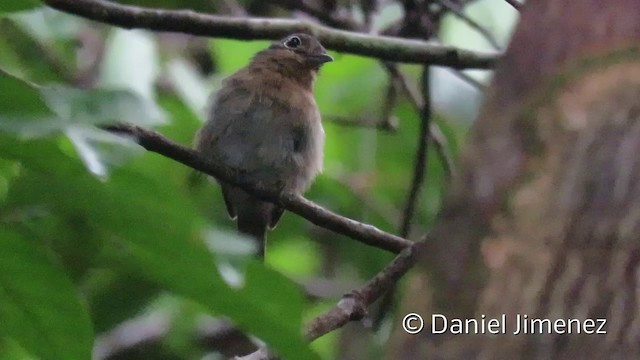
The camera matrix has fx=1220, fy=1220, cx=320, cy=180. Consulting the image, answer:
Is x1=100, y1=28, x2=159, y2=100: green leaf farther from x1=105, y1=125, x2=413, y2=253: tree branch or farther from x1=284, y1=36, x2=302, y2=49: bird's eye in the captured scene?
x1=105, y1=125, x2=413, y2=253: tree branch

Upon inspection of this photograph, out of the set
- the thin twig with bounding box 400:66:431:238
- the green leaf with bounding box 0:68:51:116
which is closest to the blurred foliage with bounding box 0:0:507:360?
the green leaf with bounding box 0:68:51:116

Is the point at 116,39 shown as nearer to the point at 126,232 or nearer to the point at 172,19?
the point at 172,19

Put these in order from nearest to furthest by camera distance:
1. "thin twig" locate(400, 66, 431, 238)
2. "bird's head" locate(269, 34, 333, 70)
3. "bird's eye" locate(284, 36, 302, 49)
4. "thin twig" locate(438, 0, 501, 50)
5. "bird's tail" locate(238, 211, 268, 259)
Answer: "thin twig" locate(400, 66, 431, 238)
"thin twig" locate(438, 0, 501, 50)
"bird's head" locate(269, 34, 333, 70)
"bird's eye" locate(284, 36, 302, 49)
"bird's tail" locate(238, 211, 268, 259)

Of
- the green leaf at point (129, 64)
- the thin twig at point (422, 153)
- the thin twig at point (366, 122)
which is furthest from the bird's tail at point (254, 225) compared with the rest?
the thin twig at point (422, 153)

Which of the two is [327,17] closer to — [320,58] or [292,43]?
[320,58]

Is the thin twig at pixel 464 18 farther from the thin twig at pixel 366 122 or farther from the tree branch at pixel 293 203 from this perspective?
the tree branch at pixel 293 203
